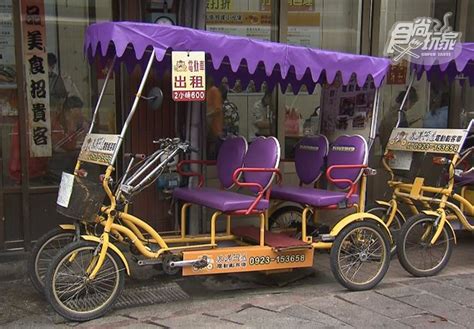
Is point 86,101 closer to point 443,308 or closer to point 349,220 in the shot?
point 349,220

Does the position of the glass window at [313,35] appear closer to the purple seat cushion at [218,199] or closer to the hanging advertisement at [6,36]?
the purple seat cushion at [218,199]

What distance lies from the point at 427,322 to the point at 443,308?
38 cm

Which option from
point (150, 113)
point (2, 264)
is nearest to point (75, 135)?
point (150, 113)

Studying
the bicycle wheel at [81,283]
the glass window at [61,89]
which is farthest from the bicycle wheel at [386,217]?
the glass window at [61,89]

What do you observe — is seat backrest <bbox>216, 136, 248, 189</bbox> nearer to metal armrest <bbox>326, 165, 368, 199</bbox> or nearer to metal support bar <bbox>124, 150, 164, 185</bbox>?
metal armrest <bbox>326, 165, 368, 199</bbox>

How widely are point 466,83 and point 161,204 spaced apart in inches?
175

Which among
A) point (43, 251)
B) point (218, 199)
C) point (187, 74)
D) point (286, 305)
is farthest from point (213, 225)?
point (43, 251)

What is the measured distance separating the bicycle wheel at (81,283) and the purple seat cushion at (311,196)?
174cm

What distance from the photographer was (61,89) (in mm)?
6176

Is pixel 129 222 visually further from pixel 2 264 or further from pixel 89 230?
pixel 2 264

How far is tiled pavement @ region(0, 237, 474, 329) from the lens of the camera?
439 cm

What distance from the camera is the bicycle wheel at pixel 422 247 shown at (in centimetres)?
538

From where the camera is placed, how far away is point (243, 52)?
15.1ft

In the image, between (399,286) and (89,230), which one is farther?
(399,286)
